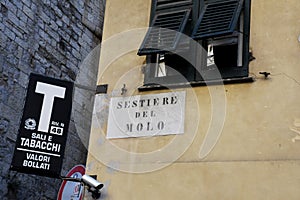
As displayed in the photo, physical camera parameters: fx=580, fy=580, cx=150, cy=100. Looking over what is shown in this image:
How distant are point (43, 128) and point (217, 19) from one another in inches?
77.8

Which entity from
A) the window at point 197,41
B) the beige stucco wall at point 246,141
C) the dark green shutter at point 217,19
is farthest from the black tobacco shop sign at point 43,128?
the dark green shutter at point 217,19

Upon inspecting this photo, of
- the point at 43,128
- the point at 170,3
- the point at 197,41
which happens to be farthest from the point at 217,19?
the point at 43,128

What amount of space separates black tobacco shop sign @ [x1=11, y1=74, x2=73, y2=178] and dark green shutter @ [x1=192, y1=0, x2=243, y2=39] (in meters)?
1.47

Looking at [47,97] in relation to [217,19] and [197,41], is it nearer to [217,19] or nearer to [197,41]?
[197,41]

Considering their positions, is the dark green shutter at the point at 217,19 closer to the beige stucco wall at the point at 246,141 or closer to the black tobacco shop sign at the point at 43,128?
the beige stucco wall at the point at 246,141

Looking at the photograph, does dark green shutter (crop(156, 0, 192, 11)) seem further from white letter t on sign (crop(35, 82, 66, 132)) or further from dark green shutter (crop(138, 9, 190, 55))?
white letter t on sign (crop(35, 82, 66, 132))

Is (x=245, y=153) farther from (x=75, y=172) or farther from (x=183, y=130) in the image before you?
(x=75, y=172)

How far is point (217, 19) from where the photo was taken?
5418mm

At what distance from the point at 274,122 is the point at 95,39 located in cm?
628

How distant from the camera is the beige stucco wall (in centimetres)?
489

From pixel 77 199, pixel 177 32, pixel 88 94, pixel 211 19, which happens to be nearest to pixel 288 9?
pixel 211 19

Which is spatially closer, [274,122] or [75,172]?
[274,122]

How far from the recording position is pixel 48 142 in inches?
222

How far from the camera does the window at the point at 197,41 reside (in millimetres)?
5371
